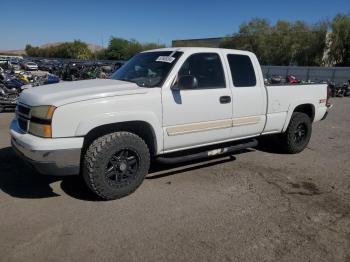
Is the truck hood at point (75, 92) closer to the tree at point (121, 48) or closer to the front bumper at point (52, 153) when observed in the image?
the front bumper at point (52, 153)

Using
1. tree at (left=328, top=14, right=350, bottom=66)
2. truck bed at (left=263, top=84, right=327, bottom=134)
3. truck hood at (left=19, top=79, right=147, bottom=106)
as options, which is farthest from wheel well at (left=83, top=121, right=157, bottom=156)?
tree at (left=328, top=14, right=350, bottom=66)

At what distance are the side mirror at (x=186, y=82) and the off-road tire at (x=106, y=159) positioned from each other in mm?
859

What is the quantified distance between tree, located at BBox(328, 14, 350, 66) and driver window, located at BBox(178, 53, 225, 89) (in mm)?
49382

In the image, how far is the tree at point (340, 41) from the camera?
47438mm

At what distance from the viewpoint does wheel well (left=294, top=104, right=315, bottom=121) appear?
658 cm

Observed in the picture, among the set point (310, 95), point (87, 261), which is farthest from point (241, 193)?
point (310, 95)

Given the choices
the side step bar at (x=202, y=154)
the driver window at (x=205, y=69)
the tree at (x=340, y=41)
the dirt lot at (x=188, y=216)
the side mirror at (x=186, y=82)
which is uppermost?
the tree at (x=340, y=41)

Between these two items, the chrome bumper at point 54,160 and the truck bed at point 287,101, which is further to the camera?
the truck bed at point 287,101

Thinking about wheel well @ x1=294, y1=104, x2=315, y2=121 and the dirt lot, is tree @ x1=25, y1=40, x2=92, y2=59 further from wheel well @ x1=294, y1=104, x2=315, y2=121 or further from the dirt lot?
the dirt lot

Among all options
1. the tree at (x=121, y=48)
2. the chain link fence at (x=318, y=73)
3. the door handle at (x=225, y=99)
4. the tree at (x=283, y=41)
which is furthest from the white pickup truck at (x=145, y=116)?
the tree at (x=121, y=48)

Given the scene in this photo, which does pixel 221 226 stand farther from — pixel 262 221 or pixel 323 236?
pixel 323 236

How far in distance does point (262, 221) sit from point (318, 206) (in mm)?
921

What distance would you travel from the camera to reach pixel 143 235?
11.4ft

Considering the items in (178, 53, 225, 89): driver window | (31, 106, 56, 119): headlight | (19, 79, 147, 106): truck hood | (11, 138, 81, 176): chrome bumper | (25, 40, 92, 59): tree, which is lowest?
(11, 138, 81, 176): chrome bumper
